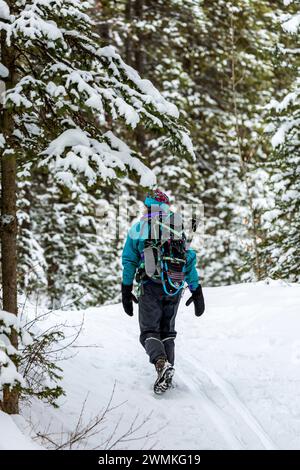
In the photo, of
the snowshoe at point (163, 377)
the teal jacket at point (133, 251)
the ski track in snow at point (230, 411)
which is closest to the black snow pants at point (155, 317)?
the snowshoe at point (163, 377)

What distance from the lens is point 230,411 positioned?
6.05 m

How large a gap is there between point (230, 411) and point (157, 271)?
1838mm

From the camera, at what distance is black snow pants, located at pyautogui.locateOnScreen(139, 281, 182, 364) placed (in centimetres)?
668

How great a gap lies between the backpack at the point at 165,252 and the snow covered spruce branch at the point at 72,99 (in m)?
1.08

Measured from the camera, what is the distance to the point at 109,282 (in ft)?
64.6

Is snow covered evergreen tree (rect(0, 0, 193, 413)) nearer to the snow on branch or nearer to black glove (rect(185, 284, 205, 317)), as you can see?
the snow on branch

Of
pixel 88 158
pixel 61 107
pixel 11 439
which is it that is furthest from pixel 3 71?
pixel 11 439

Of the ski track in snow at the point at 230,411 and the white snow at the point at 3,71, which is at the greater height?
the white snow at the point at 3,71

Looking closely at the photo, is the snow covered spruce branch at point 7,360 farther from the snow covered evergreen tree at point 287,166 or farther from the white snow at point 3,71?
the snow covered evergreen tree at point 287,166

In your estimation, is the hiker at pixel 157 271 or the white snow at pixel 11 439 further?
the hiker at pixel 157 271

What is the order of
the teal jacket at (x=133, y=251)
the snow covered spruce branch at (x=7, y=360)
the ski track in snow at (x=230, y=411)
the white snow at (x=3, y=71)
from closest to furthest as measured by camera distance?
the snow covered spruce branch at (x=7, y=360) → the white snow at (x=3, y=71) → the ski track in snow at (x=230, y=411) → the teal jacket at (x=133, y=251)

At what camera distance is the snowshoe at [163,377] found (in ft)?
21.2

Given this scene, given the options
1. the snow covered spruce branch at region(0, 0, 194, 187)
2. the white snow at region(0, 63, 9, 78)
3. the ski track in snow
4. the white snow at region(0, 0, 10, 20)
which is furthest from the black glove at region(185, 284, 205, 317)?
the white snow at region(0, 0, 10, 20)

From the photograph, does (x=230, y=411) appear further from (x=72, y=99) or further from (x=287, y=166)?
(x=287, y=166)
